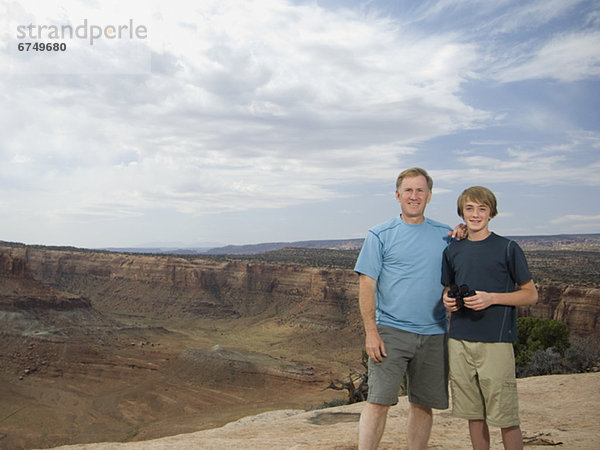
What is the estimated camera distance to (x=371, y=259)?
413 centimetres

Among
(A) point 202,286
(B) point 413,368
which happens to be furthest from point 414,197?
(A) point 202,286

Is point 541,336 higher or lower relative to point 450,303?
lower

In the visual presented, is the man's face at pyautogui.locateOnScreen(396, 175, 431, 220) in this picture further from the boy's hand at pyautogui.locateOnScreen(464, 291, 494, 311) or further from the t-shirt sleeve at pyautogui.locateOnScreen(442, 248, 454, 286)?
the boy's hand at pyautogui.locateOnScreen(464, 291, 494, 311)

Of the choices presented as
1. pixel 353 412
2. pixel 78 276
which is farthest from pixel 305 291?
pixel 353 412

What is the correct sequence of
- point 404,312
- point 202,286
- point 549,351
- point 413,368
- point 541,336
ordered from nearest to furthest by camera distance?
point 404,312, point 413,368, point 549,351, point 541,336, point 202,286

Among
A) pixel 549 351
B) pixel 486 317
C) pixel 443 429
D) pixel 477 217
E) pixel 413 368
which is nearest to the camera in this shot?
pixel 486 317

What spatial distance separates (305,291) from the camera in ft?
180

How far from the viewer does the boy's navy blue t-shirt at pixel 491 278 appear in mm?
3824

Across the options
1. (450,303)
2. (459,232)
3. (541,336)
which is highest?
(459,232)

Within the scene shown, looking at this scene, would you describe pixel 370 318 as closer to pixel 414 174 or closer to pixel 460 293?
pixel 460 293

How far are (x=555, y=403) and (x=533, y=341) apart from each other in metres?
14.2

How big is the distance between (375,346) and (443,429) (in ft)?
13.0

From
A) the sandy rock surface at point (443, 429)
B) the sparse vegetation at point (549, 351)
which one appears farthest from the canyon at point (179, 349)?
the sandy rock surface at point (443, 429)

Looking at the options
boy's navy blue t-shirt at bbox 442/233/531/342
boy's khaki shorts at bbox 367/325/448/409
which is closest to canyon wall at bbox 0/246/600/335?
boy's khaki shorts at bbox 367/325/448/409
